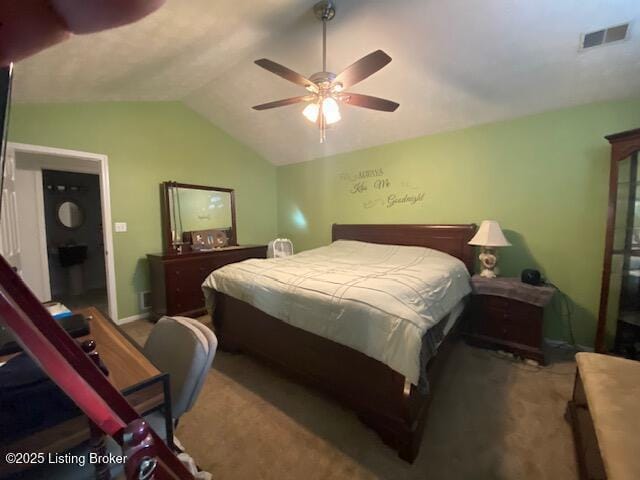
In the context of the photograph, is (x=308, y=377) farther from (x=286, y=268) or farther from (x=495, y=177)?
(x=495, y=177)

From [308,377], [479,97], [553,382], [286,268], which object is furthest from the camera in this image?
[479,97]

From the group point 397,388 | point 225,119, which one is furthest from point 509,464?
point 225,119

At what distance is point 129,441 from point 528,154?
3.46 meters

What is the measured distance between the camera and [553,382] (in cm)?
210

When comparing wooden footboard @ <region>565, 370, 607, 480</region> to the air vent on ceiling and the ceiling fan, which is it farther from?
the air vent on ceiling

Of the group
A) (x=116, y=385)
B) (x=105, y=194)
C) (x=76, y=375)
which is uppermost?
(x=105, y=194)

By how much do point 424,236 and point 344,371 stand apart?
2.07 m

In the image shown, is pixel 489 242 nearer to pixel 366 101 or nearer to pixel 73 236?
pixel 366 101

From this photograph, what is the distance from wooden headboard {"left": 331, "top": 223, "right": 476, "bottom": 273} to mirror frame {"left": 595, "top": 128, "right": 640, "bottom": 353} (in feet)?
3.30

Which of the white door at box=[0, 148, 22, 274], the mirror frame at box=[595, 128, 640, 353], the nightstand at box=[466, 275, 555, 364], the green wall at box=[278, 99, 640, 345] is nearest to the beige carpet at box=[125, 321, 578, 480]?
the nightstand at box=[466, 275, 555, 364]

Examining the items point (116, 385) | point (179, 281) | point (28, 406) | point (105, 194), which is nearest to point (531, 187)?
point (116, 385)

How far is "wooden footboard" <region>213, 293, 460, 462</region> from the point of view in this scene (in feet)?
4.95

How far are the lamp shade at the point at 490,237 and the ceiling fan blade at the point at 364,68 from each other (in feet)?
5.80

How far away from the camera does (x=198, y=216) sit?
383 cm
